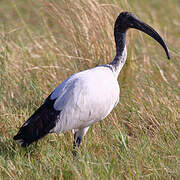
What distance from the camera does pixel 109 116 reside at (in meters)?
4.60

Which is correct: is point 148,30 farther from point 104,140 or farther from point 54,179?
point 54,179

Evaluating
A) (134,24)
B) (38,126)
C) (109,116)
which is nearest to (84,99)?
(38,126)

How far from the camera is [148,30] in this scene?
441cm

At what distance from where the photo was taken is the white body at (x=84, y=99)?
4016 millimetres

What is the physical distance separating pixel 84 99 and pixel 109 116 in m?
0.63

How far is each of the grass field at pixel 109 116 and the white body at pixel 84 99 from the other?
0.68 feet

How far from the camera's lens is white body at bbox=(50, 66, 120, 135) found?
4.02 metres

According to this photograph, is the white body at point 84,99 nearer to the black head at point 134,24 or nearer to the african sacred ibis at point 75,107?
the african sacred ibis at point 75,107

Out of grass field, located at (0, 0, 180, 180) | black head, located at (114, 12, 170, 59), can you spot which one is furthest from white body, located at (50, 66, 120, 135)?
black head, located at (114, 12, 170, 59)

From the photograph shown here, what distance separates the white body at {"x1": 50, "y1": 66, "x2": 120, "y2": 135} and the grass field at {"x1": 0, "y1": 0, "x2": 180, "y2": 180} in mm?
206

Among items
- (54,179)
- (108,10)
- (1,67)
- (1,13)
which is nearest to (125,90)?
(108,10)

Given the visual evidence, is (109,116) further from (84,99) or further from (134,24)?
(134,24)

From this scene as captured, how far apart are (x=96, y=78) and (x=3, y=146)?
103 cm

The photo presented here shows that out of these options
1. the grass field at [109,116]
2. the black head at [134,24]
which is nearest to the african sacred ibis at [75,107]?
the grass field at [109,116]
